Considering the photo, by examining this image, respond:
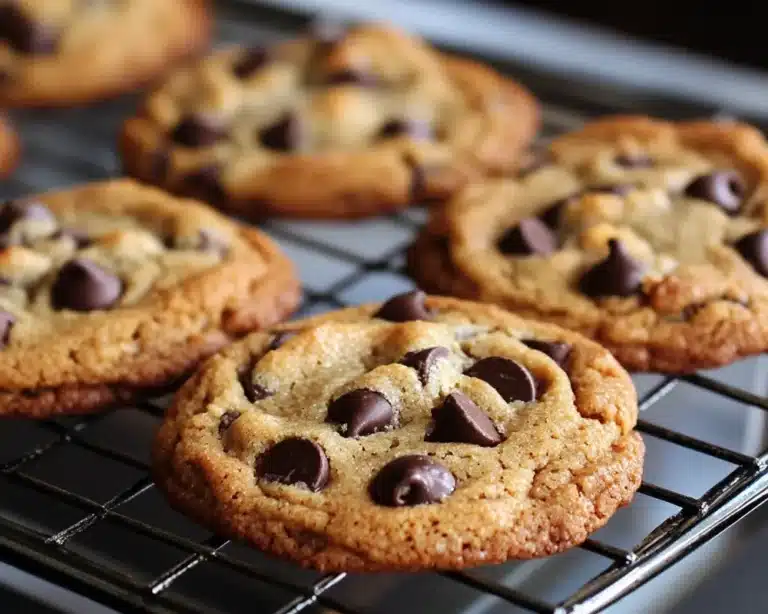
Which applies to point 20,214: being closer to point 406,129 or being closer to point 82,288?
point 82,288

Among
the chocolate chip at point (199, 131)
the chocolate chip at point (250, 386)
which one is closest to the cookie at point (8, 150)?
the chocolate chip at point (199, 131)

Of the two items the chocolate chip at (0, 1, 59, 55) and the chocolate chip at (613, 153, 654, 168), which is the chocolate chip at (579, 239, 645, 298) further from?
the chocolate chip at (0, 1, 59, 55)

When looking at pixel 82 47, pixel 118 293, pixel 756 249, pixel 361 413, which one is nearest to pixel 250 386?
pixel 361 413

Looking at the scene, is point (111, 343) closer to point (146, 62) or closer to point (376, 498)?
point (376, 498)

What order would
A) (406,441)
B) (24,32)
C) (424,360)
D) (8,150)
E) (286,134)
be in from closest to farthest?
(406,441) < (424,360) < (286,134) < (8,150) < (24,32)

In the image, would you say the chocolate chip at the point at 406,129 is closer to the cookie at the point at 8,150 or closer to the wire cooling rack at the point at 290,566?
the wire cooling rack at the point at 290,566

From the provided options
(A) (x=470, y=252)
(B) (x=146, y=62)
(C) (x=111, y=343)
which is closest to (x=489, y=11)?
(B) (x=146, y=62)

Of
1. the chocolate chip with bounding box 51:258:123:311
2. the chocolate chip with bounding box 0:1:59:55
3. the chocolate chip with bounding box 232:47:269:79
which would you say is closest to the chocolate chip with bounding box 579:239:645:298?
the chocolate chip with bounding box 51:258:123:311
